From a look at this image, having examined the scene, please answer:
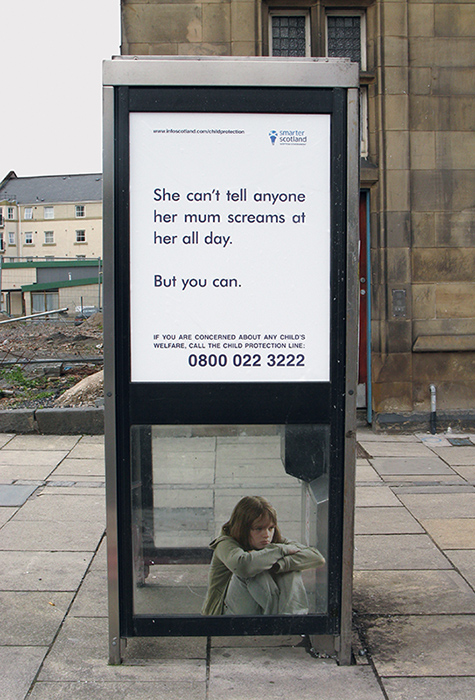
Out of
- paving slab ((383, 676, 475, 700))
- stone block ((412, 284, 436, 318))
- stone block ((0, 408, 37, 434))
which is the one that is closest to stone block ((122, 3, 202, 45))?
stone block ((412, 284, 436, 318))

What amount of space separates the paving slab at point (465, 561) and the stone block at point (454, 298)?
12.8 feet

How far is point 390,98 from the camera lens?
789cm

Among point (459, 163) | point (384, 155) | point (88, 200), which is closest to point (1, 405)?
point (384, 155)

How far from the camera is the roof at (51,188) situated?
81250mm

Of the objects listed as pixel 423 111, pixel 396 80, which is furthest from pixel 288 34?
pixel 423 111

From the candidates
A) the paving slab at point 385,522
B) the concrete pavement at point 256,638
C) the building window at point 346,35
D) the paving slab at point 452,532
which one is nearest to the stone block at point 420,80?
the building window at point 346,35

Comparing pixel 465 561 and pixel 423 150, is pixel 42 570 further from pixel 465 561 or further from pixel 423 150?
pixel 423 150

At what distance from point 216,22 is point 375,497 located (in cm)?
563

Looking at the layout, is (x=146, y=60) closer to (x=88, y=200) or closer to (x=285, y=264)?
(x=285, y=264)

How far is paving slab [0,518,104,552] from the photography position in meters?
4.75

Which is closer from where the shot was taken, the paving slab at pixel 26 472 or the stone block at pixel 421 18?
the paving slab at pixel 26 472

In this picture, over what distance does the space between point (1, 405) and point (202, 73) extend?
278 inches

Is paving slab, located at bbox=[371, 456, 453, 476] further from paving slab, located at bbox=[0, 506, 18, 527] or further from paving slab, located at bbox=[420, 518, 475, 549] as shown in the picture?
paving slab, located at bbox=[0, 506, 18, 527]

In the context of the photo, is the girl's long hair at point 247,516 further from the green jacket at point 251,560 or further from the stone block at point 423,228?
the stone block at point 423,228
